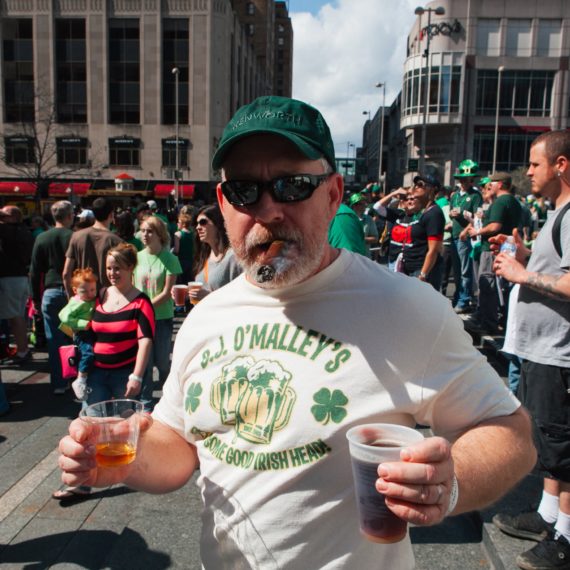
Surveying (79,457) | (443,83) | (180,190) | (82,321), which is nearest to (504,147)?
(443,83)

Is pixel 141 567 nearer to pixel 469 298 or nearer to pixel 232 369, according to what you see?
pixel 232 369

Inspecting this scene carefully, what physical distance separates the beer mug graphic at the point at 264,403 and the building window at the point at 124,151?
5005 centimetres

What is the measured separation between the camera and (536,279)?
286 cm

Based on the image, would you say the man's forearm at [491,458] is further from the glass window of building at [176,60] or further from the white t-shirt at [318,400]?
the glass window of building at [176,60]

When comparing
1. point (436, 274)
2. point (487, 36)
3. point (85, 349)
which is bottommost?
point (85, 349)

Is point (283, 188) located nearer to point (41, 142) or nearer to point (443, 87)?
point (41, 142)

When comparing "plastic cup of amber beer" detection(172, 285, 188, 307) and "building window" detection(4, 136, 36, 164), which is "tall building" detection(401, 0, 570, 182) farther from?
"plastic cup of amber beer" detection(172, 285, 188, 307)

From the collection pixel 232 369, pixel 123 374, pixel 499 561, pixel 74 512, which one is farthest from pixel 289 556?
pixel 123 374

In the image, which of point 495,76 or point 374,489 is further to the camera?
point 495,76

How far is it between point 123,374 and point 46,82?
166 feet

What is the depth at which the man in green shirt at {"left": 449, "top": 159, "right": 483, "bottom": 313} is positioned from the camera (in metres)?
8.90

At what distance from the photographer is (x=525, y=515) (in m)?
3.23

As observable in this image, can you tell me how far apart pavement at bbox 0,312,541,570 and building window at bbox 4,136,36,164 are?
1936 inches

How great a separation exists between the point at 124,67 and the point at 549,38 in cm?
3928
